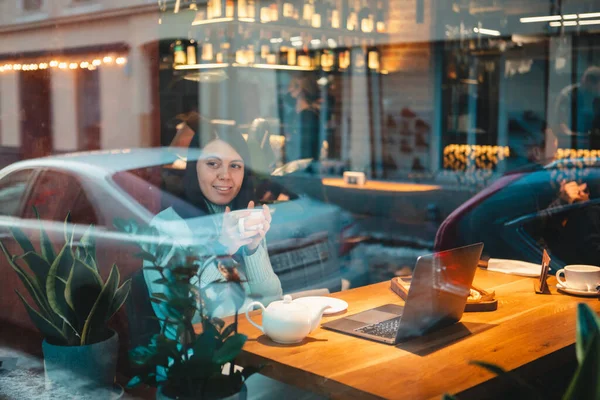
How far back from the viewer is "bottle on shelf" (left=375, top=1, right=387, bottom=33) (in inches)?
409

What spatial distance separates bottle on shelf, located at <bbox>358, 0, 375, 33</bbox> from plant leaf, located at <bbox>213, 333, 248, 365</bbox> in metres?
9.37

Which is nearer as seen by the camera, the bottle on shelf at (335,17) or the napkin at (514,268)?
the napkin at (514,268)

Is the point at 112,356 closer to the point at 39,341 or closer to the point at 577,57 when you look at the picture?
the point at 39,341

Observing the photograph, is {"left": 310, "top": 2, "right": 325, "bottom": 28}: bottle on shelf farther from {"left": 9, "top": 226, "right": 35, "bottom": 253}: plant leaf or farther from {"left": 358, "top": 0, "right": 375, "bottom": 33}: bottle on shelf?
{"left": 9, "top": 226, "right": 35, "bottom": 253}: plant leaf

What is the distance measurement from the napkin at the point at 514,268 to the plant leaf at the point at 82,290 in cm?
157

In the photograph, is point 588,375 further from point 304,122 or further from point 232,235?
point 304,122

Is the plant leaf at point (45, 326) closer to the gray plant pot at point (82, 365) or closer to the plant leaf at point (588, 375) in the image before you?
the gray plant pot at point (82, 365)

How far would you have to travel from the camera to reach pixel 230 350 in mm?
1396

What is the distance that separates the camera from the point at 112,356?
6.26ft

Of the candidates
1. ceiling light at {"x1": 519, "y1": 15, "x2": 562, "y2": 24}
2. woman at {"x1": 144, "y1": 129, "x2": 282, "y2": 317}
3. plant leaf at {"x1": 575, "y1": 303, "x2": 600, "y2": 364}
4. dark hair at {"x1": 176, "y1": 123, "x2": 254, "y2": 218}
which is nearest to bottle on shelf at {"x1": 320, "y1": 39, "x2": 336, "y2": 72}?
ceiling light at {"x1": 519, "y1": 15, "x2": 562, "y2": 24}

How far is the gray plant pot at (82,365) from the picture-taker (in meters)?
1.85

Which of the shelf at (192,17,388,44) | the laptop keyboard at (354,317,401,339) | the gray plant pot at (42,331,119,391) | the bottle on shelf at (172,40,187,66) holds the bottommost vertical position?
the gray plant pot at (42,331,119,391)

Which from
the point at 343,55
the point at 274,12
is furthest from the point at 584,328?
the point at 343,55

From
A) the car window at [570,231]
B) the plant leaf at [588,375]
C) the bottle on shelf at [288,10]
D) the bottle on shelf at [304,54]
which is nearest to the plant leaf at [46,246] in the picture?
the plant leaf at [588,375]
